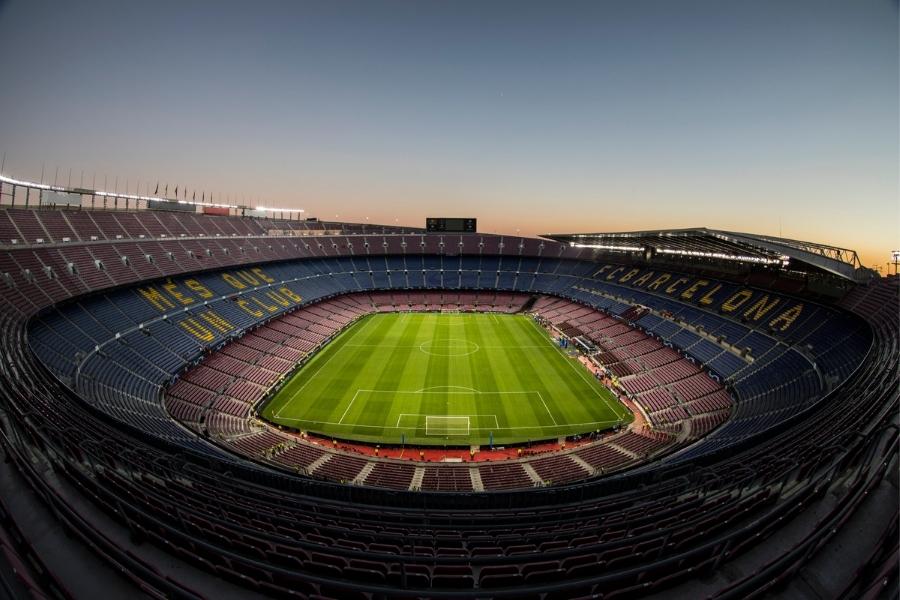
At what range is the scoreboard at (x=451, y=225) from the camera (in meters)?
88.6

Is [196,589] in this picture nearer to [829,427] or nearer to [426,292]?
[829,427]


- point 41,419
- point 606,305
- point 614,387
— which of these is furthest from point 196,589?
point 606,305

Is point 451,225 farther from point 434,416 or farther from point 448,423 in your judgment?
point 448,423

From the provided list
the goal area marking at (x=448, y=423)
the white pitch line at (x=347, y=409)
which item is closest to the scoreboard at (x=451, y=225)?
the white pitch line at (x=347, y=409)

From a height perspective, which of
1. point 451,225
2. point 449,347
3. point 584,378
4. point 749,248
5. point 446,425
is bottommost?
point 446,425

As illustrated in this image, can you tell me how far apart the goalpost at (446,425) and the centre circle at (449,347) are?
1534cm

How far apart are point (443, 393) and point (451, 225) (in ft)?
193

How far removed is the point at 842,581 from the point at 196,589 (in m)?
9.56

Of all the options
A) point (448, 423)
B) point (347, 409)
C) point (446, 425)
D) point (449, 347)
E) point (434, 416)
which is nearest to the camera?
point (446, 425)

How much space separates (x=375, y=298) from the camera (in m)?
71.8

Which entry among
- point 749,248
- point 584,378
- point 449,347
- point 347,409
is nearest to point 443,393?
point 347,409

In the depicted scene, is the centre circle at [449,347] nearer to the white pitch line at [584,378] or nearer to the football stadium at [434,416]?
the football stadium at [434,416]

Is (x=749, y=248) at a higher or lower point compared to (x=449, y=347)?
higher

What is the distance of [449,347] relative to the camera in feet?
160
